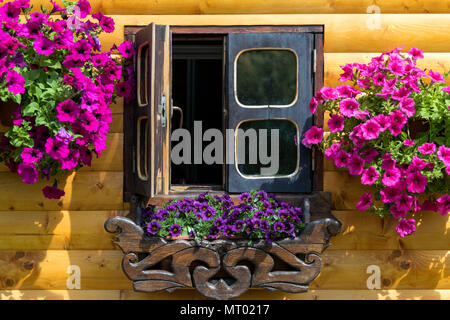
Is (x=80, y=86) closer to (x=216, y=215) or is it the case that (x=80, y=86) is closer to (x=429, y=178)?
(x=216, y=215)

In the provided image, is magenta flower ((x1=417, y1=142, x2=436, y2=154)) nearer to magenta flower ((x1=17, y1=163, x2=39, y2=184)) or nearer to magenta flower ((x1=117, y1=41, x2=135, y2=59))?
magenta flower ((x1=117, y1=41, x2=135, y2=59))

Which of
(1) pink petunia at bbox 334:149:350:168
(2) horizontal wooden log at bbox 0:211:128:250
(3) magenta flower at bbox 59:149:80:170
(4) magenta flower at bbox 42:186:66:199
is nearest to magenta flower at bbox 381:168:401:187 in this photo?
(1) pink petunia at bbox 334:149:350:168

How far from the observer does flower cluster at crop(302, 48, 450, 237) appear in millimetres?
2893

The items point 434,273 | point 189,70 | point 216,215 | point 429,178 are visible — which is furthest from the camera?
point 189,70

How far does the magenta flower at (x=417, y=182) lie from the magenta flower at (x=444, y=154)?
5.7 inches

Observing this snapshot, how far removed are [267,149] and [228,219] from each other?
0.57 metres

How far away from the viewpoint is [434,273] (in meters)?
3.34

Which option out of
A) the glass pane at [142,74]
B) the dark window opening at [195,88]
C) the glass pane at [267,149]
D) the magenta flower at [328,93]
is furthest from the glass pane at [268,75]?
the dark window opening at [195,88]

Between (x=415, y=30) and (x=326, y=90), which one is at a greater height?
(x=415, y=30)

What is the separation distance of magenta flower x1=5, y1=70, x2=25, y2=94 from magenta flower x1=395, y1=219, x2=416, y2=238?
247 centimetres

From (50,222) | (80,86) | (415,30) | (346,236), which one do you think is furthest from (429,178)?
(50,222)

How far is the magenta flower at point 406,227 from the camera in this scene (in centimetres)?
307

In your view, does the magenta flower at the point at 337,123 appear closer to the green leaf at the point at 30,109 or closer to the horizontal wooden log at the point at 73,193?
the horizontal wooden log at the point at 73,193

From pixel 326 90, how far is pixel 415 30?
0.84 meters
